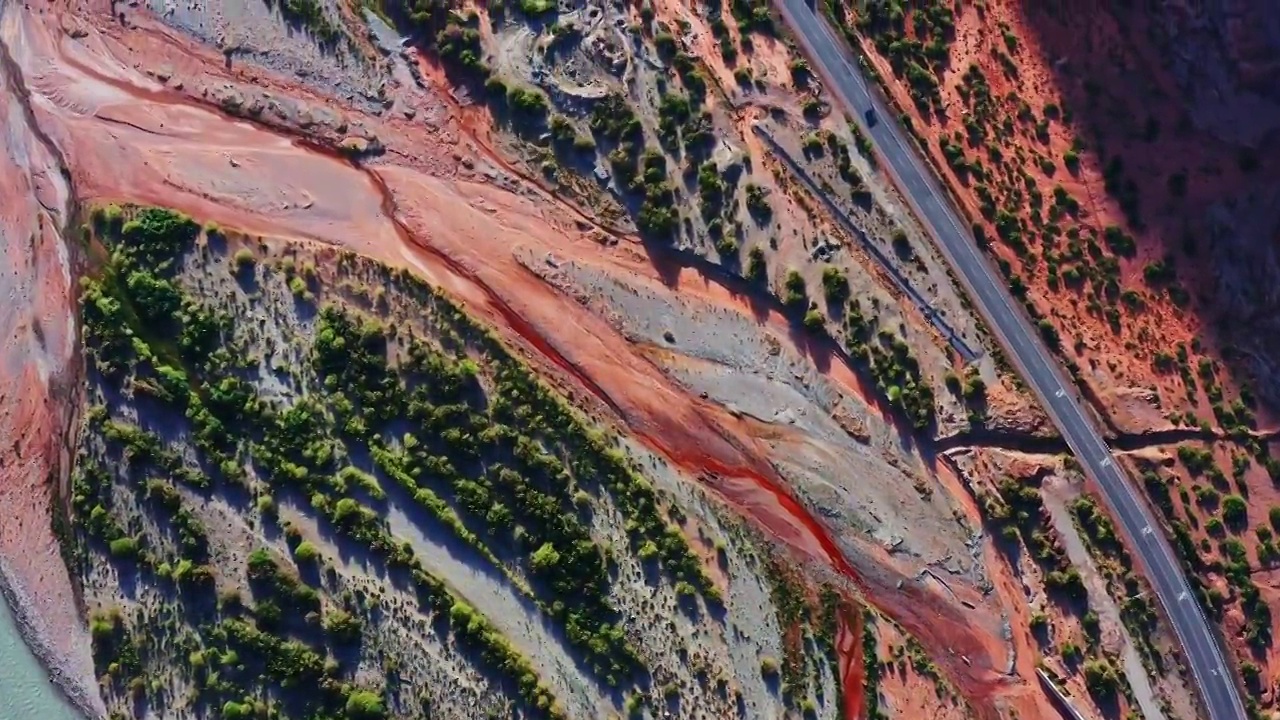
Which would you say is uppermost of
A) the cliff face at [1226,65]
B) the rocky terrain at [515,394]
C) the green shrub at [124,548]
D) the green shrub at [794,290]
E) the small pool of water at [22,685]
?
the cliff face at [1226,65]

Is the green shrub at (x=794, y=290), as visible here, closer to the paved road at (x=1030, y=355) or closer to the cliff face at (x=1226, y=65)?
the paved road at (x=1030, y=355)

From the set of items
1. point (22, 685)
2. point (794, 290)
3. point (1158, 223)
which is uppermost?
point (1158, 223)

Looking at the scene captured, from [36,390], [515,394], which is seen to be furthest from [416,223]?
[36,390]

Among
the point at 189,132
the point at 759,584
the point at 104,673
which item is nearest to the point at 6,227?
the point at 189,132

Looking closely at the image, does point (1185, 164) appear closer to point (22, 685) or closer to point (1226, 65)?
point (1226, 65)

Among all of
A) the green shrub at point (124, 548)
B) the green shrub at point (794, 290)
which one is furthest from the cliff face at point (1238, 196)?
the green shrub at point (124, 548)

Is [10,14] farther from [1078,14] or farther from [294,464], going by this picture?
[1078,14]
